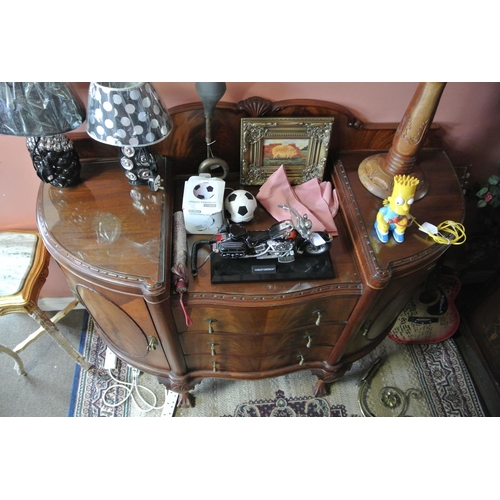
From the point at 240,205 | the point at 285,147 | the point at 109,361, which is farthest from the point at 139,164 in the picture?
the point at 109,361

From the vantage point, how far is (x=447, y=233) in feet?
3.45

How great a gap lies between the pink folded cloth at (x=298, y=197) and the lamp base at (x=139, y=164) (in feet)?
1.04

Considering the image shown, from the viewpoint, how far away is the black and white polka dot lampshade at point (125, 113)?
870mm

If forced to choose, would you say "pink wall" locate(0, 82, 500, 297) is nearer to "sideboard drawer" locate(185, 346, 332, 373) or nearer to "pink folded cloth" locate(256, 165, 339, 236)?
"pink folded cloth" locate(256, 165, 339, 236)

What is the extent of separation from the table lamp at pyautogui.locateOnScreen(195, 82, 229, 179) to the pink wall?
2.7 inches

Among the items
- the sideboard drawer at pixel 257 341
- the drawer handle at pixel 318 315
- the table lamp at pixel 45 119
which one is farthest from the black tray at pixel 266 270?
the table lamp at pixel 45 119

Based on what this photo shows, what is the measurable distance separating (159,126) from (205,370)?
83 centimetres

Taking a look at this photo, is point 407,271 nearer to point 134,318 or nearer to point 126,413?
point 134,318

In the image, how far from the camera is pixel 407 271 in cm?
102

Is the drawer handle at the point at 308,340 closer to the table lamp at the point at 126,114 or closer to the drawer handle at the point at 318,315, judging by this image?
the drawer handle at the point at 318,315

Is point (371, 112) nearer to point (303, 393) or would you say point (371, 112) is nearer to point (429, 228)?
point (429, 228)

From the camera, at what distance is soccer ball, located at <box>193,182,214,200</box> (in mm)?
1078

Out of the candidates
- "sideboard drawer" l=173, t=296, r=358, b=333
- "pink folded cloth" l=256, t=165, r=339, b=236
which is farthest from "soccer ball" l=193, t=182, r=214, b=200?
"sideboard drawer" l=173, t=296, r=358, b=333

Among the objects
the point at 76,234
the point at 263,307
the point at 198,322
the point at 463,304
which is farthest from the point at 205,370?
the point at 463,304
